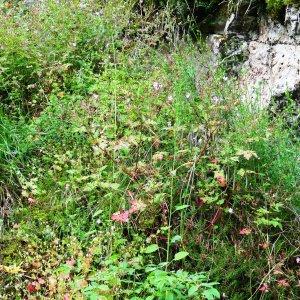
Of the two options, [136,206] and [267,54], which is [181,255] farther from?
[267,54]

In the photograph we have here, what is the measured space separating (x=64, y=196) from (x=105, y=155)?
0.43 m

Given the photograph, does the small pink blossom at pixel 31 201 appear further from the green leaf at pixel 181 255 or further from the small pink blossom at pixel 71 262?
the green leaf at pixel 181 255

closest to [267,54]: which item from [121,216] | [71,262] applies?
[121,216]

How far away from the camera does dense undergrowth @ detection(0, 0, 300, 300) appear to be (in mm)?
2791

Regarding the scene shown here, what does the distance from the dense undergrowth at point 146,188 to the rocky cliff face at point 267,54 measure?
0.88ft

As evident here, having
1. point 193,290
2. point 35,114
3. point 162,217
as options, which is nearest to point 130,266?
point 162,217

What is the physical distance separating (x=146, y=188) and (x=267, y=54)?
1.96 meters

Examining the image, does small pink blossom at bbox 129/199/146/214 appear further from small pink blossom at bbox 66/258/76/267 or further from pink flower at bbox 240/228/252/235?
pink flower at bbox 240/228/252/235

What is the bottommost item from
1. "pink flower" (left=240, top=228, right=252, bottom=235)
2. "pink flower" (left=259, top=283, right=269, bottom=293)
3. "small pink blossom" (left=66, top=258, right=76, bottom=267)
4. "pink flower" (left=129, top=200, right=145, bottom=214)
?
"pink flower" (left=259, top=283, right=269, bottom=293)

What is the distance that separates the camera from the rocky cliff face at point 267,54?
4.02 m

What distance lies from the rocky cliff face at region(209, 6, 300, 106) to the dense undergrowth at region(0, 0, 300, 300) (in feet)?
0.88

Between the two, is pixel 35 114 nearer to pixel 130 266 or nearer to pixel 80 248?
pixel 80 248

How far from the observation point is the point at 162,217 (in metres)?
3.00

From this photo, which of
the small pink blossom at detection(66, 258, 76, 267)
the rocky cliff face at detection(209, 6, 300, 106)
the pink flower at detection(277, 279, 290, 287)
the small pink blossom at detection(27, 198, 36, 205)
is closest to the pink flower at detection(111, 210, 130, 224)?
the small pink blossom at detection(66, 258, 76, 267)
